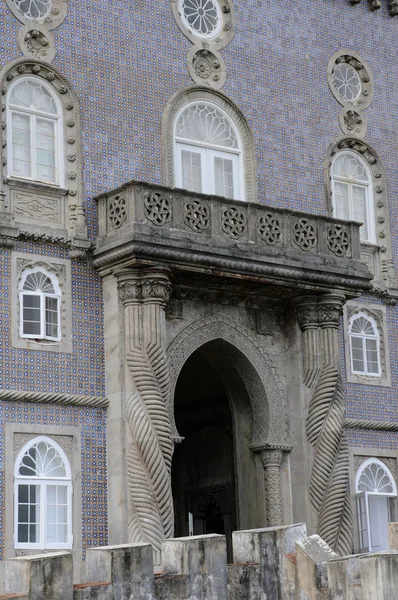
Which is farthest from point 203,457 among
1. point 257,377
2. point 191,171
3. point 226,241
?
point 191,171

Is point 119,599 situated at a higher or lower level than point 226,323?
lower

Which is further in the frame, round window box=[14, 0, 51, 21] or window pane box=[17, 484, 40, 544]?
round window box=[14, 0, 51, 21]

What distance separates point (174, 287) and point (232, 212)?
6.43ft

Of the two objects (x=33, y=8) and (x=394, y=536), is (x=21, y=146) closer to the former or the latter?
(x=33, y=8)

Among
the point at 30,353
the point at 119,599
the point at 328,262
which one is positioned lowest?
the point at 119,599

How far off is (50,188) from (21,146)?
1.02 m

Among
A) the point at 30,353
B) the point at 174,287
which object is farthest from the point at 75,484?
the point at 174,287

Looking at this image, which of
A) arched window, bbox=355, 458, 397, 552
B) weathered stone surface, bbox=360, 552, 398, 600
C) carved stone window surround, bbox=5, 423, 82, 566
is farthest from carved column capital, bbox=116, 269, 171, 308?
weathered stone surface, bbox=360, 552, 398, 600

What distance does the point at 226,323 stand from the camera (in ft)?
105

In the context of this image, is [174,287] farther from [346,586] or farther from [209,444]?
[346,586]

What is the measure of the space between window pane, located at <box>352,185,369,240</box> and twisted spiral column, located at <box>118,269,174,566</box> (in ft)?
22.7

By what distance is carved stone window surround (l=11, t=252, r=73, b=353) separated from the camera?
1155 inches

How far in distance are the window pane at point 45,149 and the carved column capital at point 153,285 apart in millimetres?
2853

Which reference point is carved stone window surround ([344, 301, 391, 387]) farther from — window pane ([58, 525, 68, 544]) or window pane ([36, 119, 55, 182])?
window pane ([58, 525, 68, 544])
